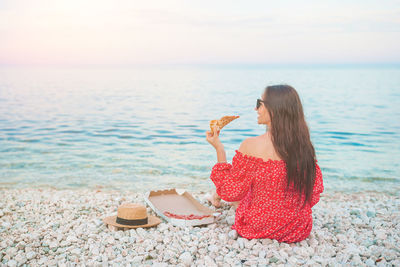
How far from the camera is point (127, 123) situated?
1612 cm

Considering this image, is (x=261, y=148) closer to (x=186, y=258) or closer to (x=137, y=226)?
(x=186, y=258)

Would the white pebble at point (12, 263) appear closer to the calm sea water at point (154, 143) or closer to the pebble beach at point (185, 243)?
the pebble beach at point (185, 243)

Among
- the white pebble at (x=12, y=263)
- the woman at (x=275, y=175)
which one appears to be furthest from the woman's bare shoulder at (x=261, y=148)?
the white pebble at (x=12, y=263)

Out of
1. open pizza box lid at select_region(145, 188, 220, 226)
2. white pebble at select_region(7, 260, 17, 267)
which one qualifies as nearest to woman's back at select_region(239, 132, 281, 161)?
open pizza box lid at select_region(145, 188, 220, 226)

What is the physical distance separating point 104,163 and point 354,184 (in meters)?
5.12

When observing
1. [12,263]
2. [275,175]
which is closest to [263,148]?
[275,175]

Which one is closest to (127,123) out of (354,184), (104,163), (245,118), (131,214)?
(245,118)

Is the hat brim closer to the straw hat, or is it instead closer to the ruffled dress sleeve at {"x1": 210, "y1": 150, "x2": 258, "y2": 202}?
the straw hat

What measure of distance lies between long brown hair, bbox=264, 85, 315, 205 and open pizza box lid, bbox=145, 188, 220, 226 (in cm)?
114

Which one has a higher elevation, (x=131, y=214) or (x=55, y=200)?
(x=131, y=214)

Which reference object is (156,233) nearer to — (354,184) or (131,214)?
(131,214)

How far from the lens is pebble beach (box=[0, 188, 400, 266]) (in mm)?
3625

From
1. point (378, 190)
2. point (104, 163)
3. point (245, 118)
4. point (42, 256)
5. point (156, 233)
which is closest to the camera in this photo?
point (42, 256)

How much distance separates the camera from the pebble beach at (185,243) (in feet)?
11.9
